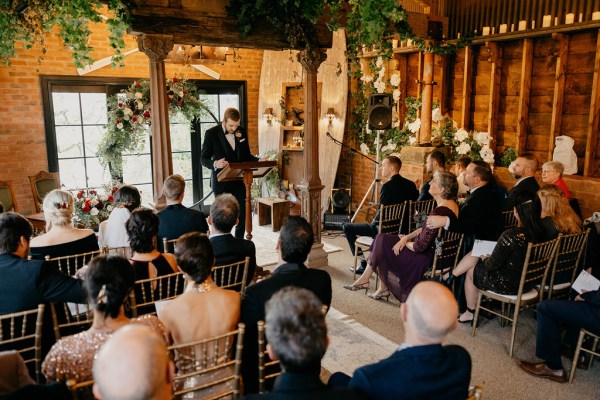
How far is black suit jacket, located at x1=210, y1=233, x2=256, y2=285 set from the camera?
3160mm

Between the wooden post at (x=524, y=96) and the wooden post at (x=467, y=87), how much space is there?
759mm

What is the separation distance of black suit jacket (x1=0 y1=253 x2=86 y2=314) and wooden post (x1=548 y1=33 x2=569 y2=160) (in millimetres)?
5416

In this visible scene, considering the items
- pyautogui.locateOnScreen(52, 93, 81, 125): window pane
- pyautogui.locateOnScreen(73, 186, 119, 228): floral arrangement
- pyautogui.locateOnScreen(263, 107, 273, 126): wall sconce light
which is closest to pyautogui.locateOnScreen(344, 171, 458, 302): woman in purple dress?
pyautogui.locateOnScreen(73, 186, 119, 228): floral arrangement

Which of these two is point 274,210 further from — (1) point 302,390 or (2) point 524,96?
(1) point 302,390

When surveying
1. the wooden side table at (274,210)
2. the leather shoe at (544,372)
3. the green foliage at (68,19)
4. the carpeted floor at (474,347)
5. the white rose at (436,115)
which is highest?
the green foliage at (68,19)

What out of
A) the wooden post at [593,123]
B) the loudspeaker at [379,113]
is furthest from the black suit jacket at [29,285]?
the wooden post at [593,123]

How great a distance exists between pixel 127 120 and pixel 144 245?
4810 millimetres

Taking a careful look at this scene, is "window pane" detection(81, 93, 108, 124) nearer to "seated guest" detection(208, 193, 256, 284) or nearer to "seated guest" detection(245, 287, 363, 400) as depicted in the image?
"seated guest" detection(208, 193, 256, 284)

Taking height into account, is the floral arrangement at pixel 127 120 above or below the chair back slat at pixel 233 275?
above

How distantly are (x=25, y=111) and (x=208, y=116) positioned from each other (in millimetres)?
2908

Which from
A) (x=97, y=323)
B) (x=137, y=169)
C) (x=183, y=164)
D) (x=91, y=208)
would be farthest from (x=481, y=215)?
(x=137, y=169)

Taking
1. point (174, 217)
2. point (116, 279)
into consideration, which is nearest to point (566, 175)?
point (174, 217)

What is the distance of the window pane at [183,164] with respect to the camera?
870 centimetres

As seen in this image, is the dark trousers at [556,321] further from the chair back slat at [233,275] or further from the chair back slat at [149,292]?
the chair back slat at [149,292]
